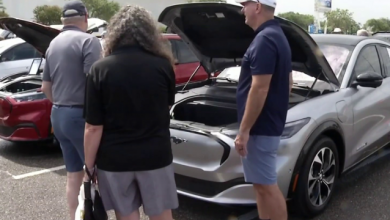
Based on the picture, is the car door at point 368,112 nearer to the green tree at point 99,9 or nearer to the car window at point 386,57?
the car window at point 386,57

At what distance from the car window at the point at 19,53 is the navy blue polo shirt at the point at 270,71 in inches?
314

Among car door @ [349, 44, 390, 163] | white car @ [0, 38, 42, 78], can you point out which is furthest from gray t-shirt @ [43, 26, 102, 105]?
white car @ [0, 38, 42, 78]

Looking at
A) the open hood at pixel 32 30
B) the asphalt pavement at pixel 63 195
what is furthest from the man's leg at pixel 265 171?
the open hood at pixel 32 30

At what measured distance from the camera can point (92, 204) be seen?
239 centimetres

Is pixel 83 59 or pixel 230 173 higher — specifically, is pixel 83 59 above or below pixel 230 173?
above

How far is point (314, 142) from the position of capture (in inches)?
141

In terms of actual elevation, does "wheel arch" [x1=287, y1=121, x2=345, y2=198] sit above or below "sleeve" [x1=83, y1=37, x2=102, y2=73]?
below

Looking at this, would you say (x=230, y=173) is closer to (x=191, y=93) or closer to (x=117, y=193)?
(x=117, y=193)

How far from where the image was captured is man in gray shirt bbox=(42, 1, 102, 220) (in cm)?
314

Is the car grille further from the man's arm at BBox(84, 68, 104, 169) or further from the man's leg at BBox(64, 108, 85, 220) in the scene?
the man's arm at BBox(84, 68, 104, 169)

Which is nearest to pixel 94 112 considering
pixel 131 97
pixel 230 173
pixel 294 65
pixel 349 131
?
pixel 131 97

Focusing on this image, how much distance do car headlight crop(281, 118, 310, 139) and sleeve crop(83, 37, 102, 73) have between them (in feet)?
5.09

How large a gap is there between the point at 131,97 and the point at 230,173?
1.30m

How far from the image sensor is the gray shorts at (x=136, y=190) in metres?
2.34
